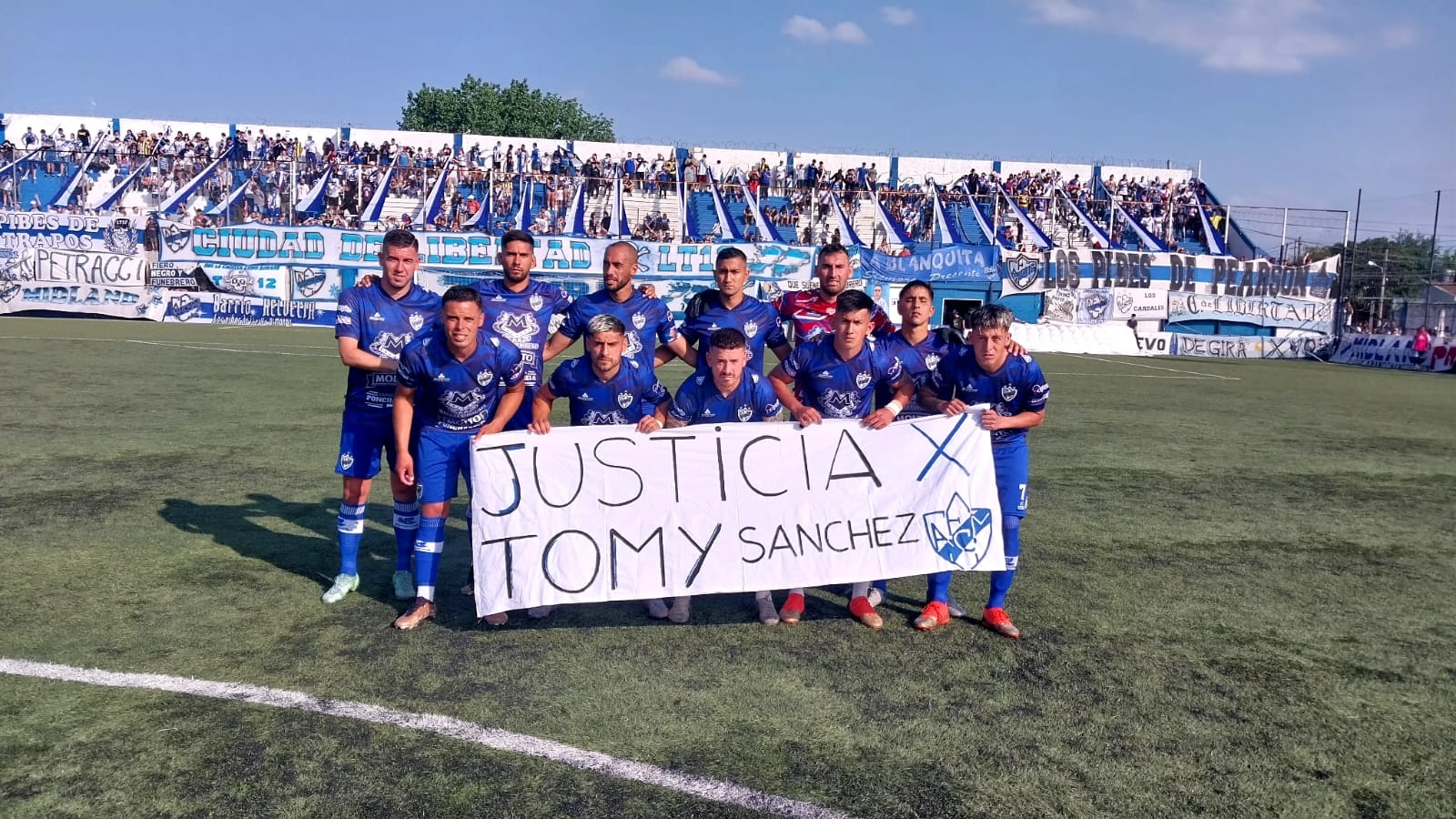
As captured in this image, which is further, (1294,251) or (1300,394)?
(1294,251)

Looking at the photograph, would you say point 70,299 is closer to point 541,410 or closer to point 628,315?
point 628,315

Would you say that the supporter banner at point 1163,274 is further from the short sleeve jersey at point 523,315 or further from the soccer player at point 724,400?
the soccer player at point 724,400

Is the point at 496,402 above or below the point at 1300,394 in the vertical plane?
above

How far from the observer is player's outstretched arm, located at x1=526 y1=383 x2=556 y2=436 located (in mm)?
5680

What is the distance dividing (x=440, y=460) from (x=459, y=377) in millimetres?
515

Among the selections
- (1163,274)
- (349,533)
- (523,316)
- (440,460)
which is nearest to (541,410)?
(440,460)

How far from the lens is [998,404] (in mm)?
6094

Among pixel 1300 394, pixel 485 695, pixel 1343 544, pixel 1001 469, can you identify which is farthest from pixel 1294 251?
pixel 485 695

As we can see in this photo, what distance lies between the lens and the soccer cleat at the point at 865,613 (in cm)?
582

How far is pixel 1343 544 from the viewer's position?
800 centimetres

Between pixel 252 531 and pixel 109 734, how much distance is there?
11.8 ft

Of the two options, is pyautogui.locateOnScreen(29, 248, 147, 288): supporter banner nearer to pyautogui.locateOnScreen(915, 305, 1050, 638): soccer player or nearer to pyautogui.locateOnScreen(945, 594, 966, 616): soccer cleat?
pyautogui.locateOnScreen(915, 305, 1050, 638): soccer player

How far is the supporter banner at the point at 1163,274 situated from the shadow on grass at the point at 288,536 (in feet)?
115

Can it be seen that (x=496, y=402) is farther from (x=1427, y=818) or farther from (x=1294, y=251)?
(x=1294, y=251)
